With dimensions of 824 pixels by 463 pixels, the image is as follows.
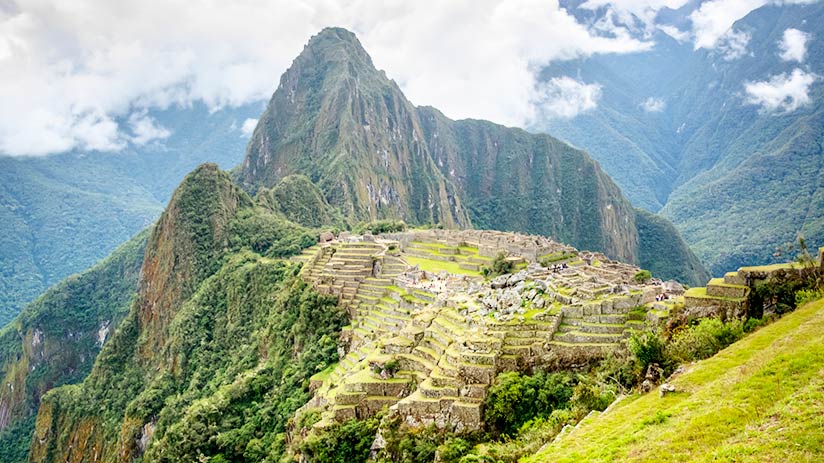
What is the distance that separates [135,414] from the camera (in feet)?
217

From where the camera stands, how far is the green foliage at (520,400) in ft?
78.7

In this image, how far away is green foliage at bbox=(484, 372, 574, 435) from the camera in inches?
945

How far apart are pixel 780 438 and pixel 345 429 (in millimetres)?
18721

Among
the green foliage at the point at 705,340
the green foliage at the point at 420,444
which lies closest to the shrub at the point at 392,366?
the green foliage at the point at 420,444

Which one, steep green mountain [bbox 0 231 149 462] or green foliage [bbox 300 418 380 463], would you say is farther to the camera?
steep green mountain [bbox 0 231 149 462]

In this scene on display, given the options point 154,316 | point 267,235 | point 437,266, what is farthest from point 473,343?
point 154,316

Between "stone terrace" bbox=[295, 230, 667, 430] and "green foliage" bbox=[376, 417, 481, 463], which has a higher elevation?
"stone terrace" bbox=[295, 230, 667, 430]

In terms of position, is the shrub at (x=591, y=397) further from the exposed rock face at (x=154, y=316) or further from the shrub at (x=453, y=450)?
the exposed rock face at (x=154, y=316)

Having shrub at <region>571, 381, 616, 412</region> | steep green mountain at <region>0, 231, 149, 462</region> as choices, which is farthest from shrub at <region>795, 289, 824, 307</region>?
steep green mountain at <region>0, 231, 149, 462</region>

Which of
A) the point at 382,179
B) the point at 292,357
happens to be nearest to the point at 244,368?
the point at 292,357

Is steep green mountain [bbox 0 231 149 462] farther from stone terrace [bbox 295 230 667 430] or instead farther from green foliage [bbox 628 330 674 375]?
green foliage [bbox 628 330 674 375]

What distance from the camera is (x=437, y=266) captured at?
63219mm

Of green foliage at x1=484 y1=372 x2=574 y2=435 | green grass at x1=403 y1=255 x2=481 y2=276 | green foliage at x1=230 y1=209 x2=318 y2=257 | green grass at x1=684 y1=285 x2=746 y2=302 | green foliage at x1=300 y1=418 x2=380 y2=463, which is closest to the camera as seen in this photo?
green grass at x1=684 y1=285 x2=746 y2=302

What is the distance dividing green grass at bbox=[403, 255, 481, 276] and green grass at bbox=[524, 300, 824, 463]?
130 feet
